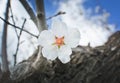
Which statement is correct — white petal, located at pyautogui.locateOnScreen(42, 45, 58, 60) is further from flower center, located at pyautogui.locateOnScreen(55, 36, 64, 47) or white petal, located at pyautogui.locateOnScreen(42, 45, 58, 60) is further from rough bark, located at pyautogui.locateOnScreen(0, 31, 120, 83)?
rough bark, located at pyautogui.locateOnScreen(0, 31, 120, 83)

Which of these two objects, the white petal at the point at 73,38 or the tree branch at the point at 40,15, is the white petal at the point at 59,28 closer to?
the white petal at the point at 73,38

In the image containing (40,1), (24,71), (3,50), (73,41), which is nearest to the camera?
(73,41)

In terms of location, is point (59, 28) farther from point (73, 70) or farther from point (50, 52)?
point (73, 70)

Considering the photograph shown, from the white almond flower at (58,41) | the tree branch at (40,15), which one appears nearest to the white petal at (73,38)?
the white almond flower at (58,41)

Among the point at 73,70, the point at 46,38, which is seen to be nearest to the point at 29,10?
the point at 73,70

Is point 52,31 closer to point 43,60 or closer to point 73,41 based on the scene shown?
point 73,41

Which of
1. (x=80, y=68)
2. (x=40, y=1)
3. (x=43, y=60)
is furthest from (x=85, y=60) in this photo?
(x=40, y=1)
